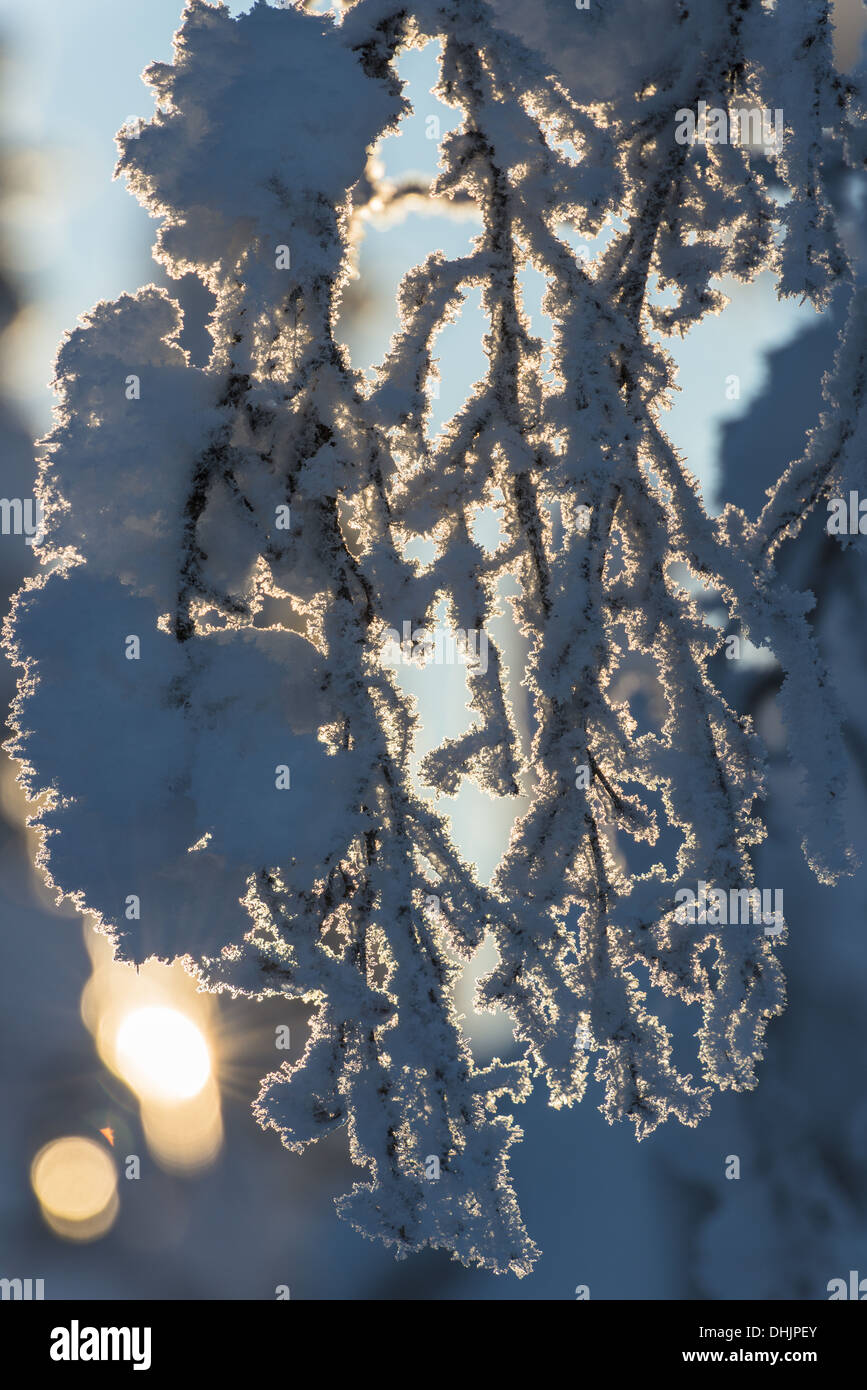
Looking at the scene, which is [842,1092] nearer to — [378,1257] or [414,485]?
[378,1257]

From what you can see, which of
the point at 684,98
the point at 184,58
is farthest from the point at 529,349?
the point at 184,58

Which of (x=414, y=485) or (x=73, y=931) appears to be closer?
(x=414, y=485)

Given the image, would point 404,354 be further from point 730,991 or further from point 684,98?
point 730,991

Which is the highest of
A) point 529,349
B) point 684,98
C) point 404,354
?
point 684,98

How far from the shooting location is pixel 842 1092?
5312 millimetres

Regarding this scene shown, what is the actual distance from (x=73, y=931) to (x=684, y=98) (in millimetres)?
6757

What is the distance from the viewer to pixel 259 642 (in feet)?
3.59
